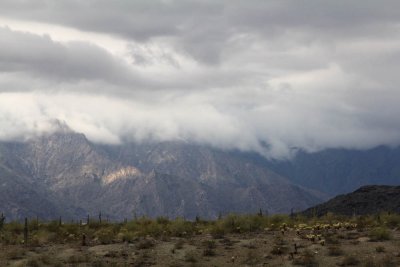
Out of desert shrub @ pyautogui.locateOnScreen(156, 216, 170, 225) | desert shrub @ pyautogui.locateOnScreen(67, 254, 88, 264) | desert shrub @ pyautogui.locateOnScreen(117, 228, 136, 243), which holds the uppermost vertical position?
desert shrub @ pyautogui.locateOnScreen(156, 216, 170, 225)

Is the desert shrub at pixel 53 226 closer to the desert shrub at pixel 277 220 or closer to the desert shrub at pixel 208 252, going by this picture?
the desert shrub at pixel 208 252

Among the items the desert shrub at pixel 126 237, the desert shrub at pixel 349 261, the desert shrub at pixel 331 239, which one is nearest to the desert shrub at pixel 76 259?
the desert shrub at pixel 126 237

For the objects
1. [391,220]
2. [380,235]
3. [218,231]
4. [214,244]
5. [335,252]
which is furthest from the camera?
[391,220]

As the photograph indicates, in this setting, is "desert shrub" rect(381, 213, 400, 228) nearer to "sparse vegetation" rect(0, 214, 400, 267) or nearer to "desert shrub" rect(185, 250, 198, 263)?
"sparse vegetation" rect(0, 214, 400, 267)

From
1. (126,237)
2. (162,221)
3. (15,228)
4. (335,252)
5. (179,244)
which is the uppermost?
(15,228)

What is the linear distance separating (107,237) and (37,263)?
784 centimetres

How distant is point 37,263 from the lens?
32.0 metres

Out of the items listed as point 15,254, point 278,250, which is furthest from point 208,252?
point 15,254

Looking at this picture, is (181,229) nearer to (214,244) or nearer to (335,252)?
(214,244)

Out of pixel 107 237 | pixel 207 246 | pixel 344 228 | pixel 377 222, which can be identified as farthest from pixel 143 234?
pixel 377 222

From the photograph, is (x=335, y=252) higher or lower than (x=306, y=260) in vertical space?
higher

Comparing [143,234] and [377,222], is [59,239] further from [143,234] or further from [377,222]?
[377,222]

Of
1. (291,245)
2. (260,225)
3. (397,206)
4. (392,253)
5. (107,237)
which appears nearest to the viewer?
(392,253)

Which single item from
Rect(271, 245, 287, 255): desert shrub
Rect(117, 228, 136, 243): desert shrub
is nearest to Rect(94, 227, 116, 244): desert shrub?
Rect(117, 228, 136, 243): desert shrub
